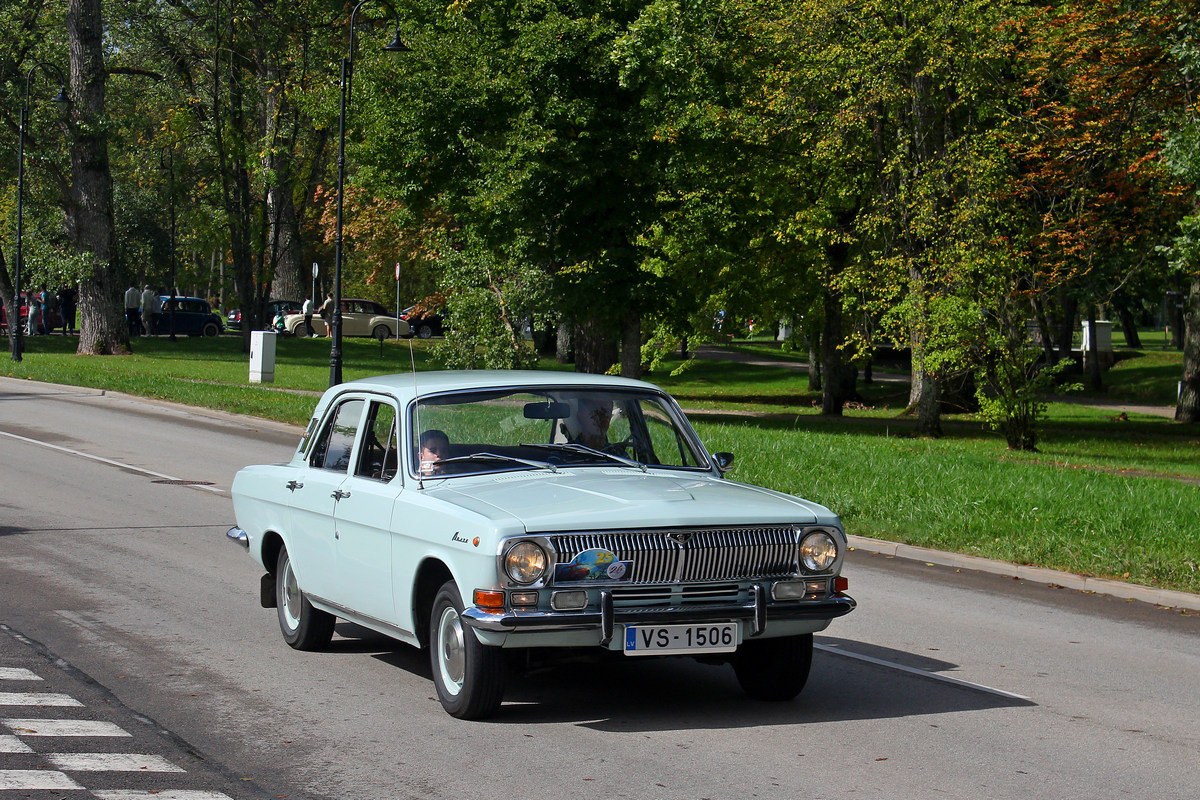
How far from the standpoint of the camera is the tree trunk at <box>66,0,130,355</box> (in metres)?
43.5

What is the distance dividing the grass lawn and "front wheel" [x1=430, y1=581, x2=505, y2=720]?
689cm

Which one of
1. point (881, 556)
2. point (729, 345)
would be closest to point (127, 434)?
point (881, 556)

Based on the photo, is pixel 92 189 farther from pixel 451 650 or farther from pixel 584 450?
pixel 451 650

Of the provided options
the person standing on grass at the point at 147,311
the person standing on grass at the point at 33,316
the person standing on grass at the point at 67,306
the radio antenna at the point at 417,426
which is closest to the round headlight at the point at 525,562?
the radio antenna at the point at 417,426

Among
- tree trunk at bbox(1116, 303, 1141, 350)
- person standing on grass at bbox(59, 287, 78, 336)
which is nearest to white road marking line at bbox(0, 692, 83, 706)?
person standing on grass at bbox(59, 287, 78, 336)

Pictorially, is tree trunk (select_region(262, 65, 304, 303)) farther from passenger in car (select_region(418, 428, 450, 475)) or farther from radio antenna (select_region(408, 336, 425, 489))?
passenger in car (select_region(418, 428, 450, 475))

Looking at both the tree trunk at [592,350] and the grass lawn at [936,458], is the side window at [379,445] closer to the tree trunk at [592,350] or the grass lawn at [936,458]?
the grass lawn at [936,458]

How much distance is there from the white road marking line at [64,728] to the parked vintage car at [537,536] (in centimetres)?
138

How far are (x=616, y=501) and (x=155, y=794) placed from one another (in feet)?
7.50

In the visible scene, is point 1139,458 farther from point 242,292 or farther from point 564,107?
point 242,292

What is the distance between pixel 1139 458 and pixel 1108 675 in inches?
730

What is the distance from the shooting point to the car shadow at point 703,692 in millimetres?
6539

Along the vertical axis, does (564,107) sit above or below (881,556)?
above

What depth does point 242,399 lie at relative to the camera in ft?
95.9
